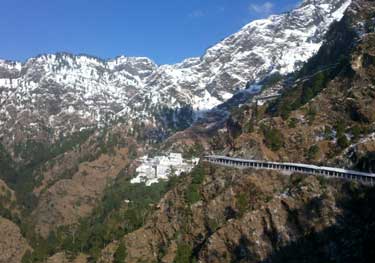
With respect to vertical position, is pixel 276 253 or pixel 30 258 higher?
pixel 276 253

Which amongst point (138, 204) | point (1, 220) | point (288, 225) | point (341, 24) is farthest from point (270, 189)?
point (1, 220)

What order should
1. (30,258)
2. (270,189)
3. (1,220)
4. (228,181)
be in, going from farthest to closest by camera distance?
(1,220)
(30,258)
(228,181)
(270,189)

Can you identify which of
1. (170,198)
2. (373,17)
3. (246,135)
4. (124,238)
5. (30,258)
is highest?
(373,17)

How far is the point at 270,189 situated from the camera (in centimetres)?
9538

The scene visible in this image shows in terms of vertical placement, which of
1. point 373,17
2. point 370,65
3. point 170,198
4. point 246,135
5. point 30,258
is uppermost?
point 373,17

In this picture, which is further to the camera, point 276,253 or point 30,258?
point 30,258

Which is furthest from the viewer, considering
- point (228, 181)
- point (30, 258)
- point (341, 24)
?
point (341, 24)

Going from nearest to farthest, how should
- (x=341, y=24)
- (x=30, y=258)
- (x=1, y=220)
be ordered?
1. (x=30, y=258)
2. (x=341, y=24)
3. (x=1, y=220)

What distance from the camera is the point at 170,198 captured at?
118m

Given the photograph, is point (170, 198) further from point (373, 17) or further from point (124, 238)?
point (373, 17)

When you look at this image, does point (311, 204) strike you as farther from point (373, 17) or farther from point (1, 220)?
point (1, 220)

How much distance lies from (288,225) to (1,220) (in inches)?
4914

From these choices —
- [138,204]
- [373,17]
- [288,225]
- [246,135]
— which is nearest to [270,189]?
[288,225]

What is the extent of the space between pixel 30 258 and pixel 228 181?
213 ft
